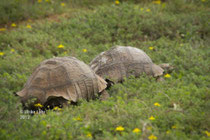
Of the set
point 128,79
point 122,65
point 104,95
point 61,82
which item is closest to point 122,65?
point 122,65

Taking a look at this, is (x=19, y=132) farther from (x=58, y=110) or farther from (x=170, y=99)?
(x=170, y=99)

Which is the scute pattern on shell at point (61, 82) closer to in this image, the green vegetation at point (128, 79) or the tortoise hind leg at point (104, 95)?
the tortoise hind leg at point (104, 95)

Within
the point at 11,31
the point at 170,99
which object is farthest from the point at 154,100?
the point at 11,31

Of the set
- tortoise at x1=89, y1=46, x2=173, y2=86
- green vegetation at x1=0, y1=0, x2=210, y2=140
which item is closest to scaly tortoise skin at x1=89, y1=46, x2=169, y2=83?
tortoise at x1=89, y1=46, x2=173, y2=86

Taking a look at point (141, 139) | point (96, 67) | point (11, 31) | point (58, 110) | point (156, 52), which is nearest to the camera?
point (141, 139)

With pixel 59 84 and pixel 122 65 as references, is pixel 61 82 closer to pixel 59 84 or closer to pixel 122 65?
pixel 59 84

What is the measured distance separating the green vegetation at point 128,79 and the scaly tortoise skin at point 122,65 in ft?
1.16

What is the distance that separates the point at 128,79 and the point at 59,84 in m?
1.49

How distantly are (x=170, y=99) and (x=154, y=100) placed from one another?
0.25 m

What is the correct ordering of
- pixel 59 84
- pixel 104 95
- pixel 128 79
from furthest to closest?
1. pixel 128 79
2. pixel 104 95
3. pixel 59 84

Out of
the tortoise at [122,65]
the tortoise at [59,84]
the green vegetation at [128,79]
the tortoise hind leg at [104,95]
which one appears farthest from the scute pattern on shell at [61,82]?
the tortoise at [122,65]

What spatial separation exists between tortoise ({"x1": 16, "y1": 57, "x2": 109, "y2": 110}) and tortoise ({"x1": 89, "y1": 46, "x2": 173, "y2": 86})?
83cm

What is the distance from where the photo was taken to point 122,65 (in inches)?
230

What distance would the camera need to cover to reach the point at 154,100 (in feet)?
14.9
